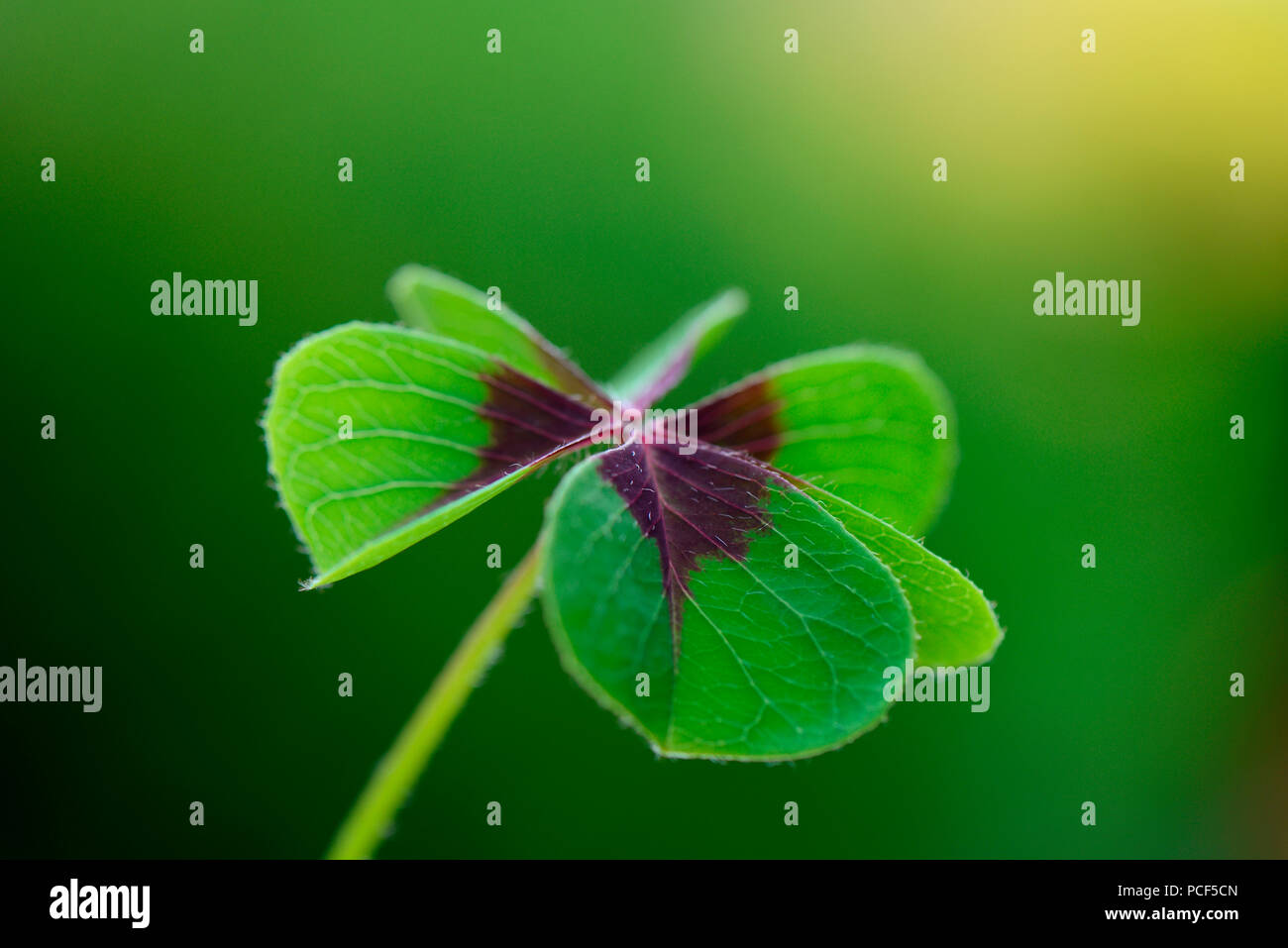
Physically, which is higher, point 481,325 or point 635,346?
point 635,346

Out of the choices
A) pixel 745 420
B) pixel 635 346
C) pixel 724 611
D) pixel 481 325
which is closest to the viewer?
pixel 724 611

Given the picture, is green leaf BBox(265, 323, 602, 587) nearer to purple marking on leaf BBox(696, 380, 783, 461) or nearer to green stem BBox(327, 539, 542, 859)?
green stem BBox(327, 539, 542, 859)

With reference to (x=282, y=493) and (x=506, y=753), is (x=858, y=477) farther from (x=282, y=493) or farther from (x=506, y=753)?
(x=506, y=753)

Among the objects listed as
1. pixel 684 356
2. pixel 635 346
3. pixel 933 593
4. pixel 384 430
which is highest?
pixel 635 346

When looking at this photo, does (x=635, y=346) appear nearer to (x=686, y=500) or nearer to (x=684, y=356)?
(x=684, y=356)

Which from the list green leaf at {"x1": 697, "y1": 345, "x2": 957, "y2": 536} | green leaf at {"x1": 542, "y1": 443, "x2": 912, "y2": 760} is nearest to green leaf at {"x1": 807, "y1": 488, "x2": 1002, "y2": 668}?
green leaf at {"x1": 542, "y1": 443, "x2": 912, "y2": 760}

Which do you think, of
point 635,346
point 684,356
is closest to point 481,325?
point 684,356
